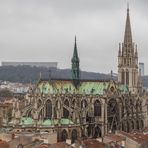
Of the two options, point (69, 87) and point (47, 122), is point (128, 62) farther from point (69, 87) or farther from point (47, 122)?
point (47, 122)

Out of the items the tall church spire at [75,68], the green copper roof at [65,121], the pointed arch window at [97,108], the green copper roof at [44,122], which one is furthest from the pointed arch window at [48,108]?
the pointed arch window at [97,108]

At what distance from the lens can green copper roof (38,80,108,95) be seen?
353 feet

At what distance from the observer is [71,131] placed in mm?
99875

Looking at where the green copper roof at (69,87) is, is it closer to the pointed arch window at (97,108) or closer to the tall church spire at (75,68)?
the tall church spire at (75,68)

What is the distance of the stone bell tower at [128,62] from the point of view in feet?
414

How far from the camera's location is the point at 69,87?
11031 cm

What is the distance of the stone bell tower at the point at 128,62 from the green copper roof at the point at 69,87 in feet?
50.7

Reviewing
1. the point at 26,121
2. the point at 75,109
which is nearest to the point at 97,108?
the point at 75,109

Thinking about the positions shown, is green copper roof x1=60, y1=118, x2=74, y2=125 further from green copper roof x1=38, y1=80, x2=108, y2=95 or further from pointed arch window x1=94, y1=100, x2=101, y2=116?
pointed arch window x1=94, y1=100, x2=101, y2=116

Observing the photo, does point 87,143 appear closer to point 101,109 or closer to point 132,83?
point 101,109

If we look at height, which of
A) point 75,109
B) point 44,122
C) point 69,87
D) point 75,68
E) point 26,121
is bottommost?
point 44,122

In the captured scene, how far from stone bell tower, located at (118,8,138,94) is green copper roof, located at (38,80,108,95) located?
15449 millimetres

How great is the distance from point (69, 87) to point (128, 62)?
22.6m

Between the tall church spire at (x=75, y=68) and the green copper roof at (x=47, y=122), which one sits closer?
the green copper roof at (x=47, y=122)
